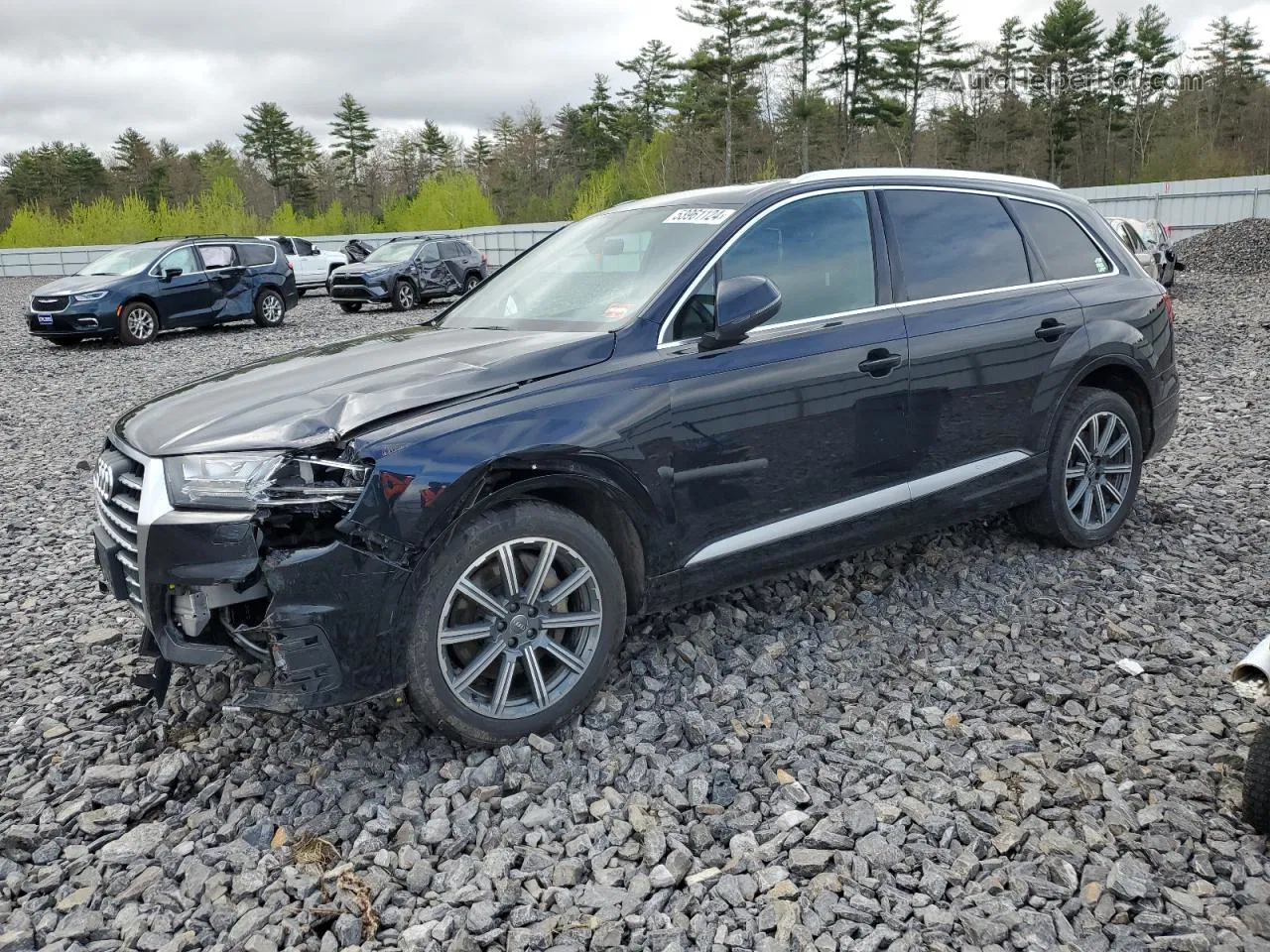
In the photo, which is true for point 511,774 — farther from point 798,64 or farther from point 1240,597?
point 798,64

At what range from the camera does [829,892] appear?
2625 mm

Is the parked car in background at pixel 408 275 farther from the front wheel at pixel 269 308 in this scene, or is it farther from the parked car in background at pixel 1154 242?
the parked car in background at pixel 1154 242

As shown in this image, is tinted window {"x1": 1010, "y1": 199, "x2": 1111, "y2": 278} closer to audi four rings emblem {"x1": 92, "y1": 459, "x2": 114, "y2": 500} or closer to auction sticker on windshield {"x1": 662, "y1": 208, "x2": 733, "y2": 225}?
auction sticker on windshield {"x1": 662, "y1": 208, "x2": 733, "y2": 225}

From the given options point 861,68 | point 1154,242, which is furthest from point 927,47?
point 1154,242

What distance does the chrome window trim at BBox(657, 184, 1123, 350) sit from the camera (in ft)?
11.8

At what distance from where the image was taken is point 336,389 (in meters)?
3.25

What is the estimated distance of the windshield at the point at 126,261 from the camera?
15.9m

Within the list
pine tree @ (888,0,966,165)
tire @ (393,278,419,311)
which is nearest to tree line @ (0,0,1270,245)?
pine tree @ (888,0,966,165)

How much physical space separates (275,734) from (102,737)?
0.65 m

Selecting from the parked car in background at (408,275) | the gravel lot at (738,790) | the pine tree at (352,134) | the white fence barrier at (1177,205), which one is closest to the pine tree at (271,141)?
the pine tree at (352,134)

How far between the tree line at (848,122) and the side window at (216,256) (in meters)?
32.1

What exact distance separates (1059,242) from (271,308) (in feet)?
52.3

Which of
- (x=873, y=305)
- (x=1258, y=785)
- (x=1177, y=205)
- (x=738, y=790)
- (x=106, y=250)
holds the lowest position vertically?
(x=738, y=790)

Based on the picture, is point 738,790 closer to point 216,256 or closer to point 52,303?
point 52,303
